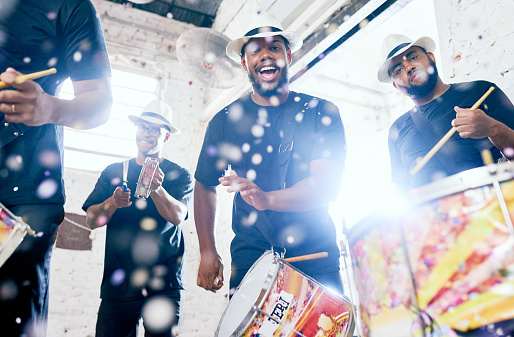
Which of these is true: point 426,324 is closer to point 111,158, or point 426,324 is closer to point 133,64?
point 111,158

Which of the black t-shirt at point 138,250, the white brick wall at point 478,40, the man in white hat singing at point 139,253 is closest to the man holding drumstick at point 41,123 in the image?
the man in white hat singing at point 139,253

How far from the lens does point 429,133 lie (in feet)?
6.82

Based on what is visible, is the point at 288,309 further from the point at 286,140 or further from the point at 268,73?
the point at 268,73

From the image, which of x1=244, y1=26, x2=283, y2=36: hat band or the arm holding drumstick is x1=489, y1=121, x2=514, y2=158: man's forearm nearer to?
x1=244, y1=26, x2=283, y2=36: hat band

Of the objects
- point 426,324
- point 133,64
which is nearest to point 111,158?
point 133,64

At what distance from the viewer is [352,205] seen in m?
5.92

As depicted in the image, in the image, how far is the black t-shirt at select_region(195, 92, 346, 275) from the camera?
1608 mm

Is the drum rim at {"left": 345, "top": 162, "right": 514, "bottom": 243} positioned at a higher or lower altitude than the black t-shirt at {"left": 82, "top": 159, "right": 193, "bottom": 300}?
higher

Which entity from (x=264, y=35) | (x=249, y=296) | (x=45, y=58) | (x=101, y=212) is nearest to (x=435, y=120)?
(x=264, y=35)

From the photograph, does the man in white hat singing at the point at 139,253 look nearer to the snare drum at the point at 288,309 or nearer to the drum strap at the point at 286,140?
the drum strap at the point at 286,140

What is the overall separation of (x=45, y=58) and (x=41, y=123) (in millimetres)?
374

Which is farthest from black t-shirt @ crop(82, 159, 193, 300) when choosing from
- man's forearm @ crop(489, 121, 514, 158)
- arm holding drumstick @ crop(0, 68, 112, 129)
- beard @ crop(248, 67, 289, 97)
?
man's forearm @ crop(489, 121, 514, 158)

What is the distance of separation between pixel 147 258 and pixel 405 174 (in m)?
1.63

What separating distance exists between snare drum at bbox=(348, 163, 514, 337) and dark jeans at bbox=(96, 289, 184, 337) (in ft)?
5.57
